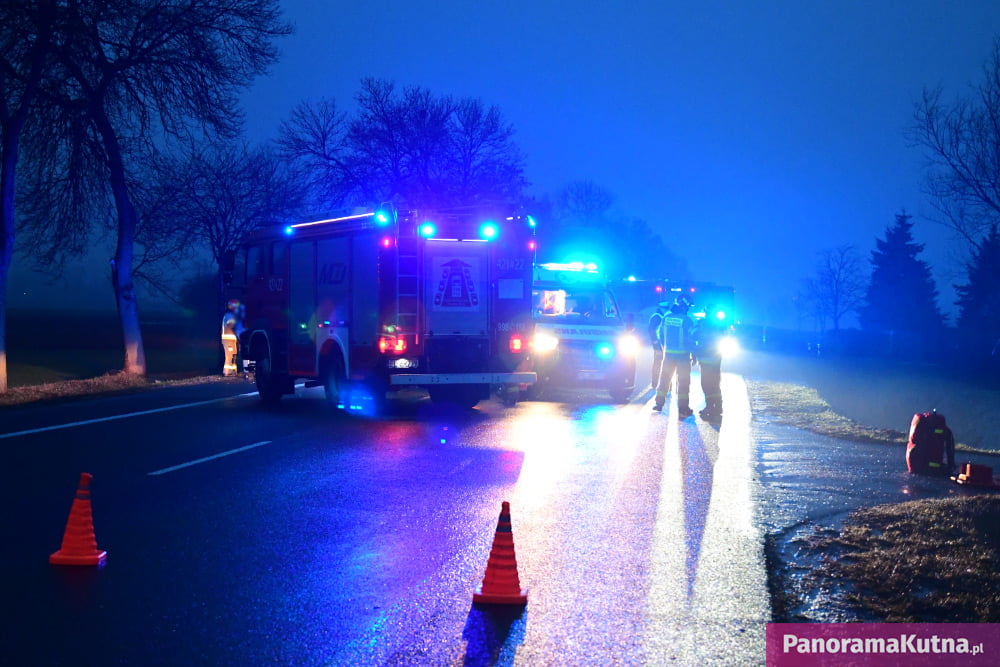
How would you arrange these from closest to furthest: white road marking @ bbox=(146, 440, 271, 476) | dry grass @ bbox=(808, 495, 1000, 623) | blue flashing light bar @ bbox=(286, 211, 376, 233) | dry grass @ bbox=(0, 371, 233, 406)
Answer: dry grass @ bbox=(808, 495, 1000, 623) → white road marking @ bbox=(146, 440, 271, 476) → blue flashing light bar @ bbox=(286, 211, 376, 233) → dry grass @ bbox=(0, 371, 233, 406)

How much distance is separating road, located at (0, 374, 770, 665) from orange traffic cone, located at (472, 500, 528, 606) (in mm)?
104

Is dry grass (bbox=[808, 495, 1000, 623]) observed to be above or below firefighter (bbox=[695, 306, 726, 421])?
below

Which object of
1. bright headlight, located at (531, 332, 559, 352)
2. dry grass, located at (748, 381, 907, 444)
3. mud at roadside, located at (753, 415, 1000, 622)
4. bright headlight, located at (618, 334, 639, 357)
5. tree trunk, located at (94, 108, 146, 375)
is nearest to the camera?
mud at roadside, located at (753, 415, 1000, 622)

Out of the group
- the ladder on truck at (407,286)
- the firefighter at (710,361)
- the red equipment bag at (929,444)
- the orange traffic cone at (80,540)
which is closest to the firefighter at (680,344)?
the firefighter at (710,361)

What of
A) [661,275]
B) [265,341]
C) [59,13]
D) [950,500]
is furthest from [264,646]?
[661,275]

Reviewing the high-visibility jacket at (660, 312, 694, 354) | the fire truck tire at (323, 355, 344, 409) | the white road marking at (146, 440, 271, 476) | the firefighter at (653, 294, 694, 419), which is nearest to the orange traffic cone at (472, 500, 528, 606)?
the white road marking at (146, 440, 271, 476)

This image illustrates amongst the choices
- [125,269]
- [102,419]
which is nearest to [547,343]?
[102,419]

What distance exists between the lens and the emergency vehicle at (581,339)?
2025cm

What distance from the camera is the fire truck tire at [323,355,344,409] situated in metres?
16.8

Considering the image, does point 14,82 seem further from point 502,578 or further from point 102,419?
point 502,578

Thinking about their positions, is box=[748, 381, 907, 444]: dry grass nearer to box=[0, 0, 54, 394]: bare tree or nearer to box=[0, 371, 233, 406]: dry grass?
box=[0, 371, 233, 406]: dry grass

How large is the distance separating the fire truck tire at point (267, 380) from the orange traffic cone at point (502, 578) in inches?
500

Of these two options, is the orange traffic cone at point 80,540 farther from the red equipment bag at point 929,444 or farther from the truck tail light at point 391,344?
the truck tail light at point 391,344

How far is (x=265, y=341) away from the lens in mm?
18688
